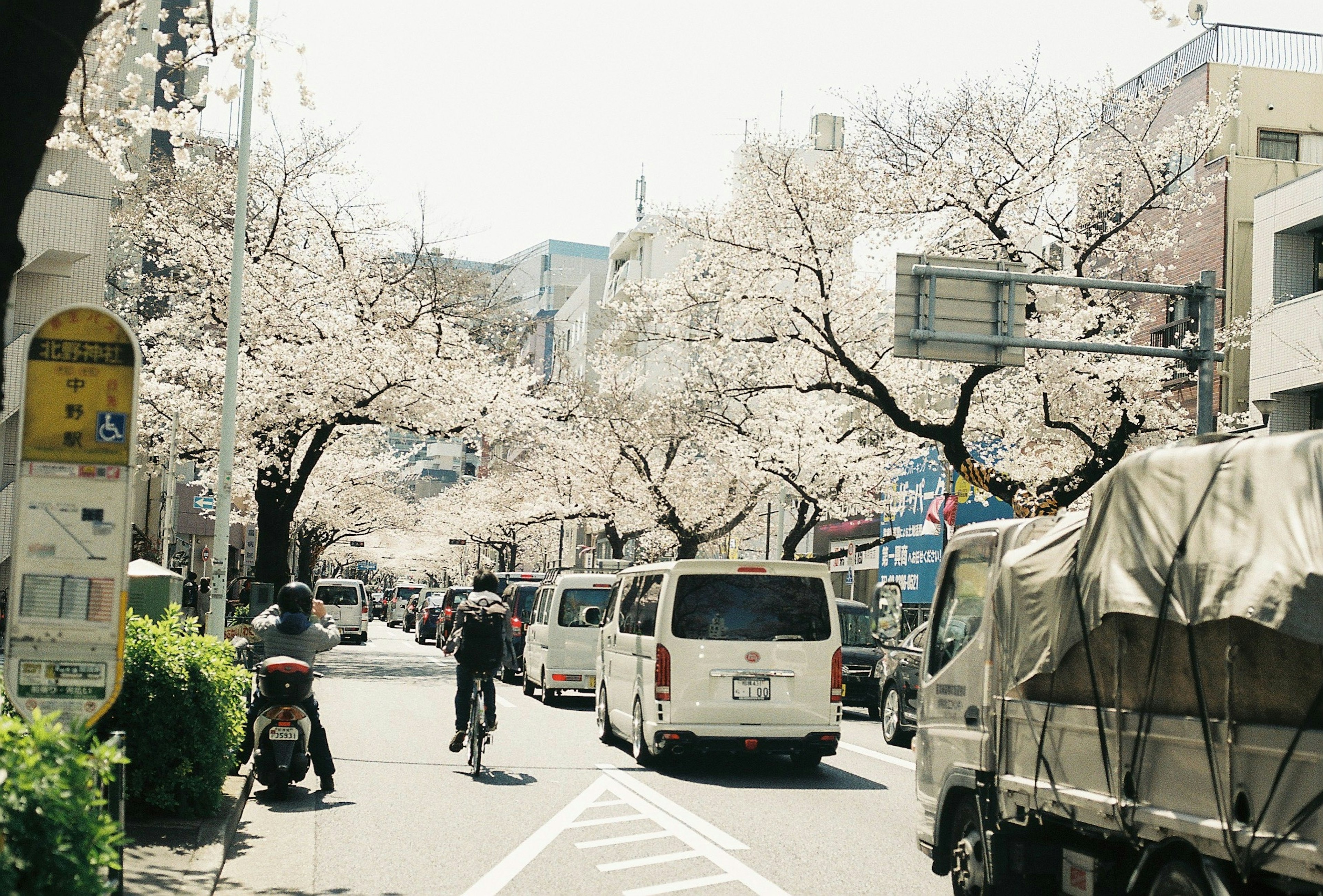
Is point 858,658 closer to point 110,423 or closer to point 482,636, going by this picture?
point 482,636

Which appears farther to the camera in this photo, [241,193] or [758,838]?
[241,193]

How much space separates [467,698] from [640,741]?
2.03m

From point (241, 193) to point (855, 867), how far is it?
56.5 feet

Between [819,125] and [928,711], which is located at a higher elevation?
[819,125]

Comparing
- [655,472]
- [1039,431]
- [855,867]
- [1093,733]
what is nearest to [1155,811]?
[1093,733]

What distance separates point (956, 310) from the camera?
1784 cm

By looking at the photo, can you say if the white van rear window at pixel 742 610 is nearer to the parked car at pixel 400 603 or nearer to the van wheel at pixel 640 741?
the van wheel at pixel 640 741

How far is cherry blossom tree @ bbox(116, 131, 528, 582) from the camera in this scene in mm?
29609

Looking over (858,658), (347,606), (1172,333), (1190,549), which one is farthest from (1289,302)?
(347,606)

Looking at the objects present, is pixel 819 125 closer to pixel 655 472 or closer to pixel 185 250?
pixel 655 472

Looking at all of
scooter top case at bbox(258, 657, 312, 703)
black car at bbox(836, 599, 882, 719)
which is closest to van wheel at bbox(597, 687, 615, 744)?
scooter top case at bbox(258, 657, 312, 703)

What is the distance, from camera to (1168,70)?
3669cm

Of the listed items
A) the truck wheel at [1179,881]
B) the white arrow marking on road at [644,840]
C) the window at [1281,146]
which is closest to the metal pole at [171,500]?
the white arrow marking on road at [644,840]

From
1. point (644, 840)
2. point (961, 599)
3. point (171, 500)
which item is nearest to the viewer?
point (961, 599)
